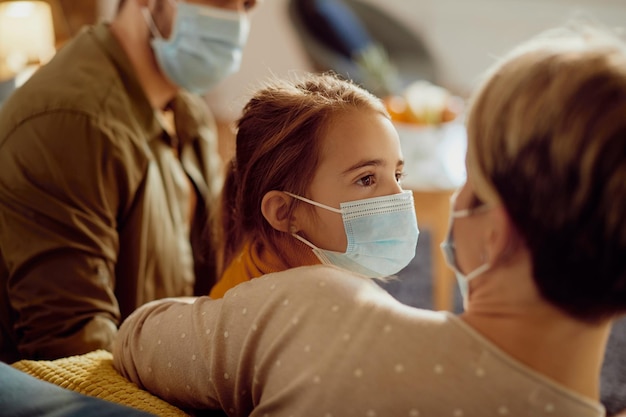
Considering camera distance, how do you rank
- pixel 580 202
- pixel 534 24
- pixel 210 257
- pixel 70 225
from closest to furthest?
pixel 580 202, pixel 70 225, pixel 210 257, pixel 534 24

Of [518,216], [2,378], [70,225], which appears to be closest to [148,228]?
[70,225]

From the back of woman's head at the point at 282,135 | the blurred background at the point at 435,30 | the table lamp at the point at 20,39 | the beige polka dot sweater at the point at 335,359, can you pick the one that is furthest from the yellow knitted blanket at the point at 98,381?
the blurred background at the point at 435,30

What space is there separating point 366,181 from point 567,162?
47 centimetres

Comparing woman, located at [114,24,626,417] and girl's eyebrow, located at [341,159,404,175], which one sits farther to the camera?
girl's eyebrow, located at [341,159,404,175]

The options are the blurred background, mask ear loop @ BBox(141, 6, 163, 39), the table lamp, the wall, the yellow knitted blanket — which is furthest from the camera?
the wall

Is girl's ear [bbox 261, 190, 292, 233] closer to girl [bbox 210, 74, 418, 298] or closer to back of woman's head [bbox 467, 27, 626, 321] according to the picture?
girl [bbox 210, 74, 418, 298]

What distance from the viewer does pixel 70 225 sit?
135 centimetres

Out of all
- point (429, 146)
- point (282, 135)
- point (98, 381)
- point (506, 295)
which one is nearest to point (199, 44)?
point (282, 135)

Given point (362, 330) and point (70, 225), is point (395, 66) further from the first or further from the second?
point (362, 330)

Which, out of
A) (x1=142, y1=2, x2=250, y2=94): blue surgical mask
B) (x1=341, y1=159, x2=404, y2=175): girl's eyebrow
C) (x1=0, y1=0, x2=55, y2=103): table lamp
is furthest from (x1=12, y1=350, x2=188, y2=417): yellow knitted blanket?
(x1=0, y1=0, x2=55, y2=103): table lamp

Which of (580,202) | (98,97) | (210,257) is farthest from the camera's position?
(210,257)

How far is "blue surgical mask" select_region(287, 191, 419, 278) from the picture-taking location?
107 cm

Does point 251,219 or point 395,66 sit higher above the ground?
point 251,219

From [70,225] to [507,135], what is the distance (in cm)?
94
